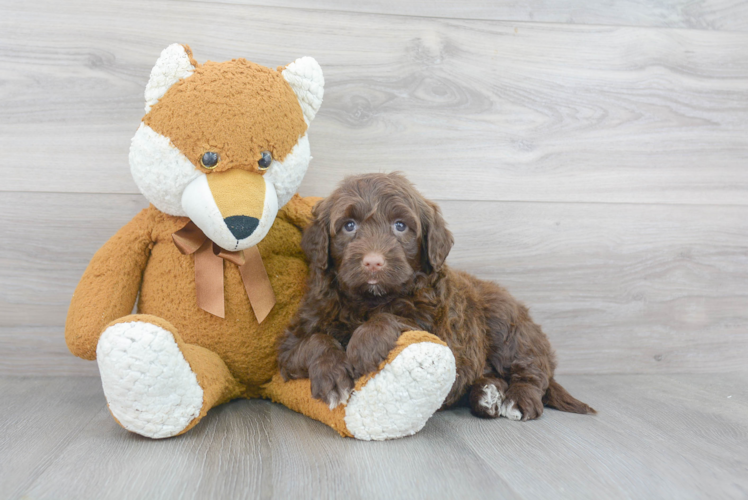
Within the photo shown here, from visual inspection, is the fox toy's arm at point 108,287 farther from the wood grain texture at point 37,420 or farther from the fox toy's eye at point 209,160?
the fox toy's eye at point 209,160

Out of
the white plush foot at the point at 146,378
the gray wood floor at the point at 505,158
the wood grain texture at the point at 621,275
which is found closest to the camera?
the white plush foot at the point at 146,378

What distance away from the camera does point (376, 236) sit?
1518 mm

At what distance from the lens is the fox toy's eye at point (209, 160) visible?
1512 mm

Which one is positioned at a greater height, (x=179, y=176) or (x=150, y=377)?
(x=179, y=176)

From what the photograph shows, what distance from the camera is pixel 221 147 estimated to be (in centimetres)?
151

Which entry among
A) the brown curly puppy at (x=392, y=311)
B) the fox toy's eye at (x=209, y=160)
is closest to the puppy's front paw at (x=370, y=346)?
the brown curly puppy at (x=392, y=311)

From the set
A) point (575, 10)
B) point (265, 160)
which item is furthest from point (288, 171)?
point (575, 10)

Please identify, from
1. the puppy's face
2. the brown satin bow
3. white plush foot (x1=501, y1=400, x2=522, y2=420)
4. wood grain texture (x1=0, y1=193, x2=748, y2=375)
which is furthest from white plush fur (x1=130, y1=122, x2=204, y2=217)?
white plush foot (x1=501, y1=400, x2=522, y2=420)

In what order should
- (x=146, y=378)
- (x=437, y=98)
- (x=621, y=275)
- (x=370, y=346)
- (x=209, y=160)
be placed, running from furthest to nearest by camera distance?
(x=621, y=275) → (x=437, y=98) → (x=209, y=160) → (x=370, y=346) → (x=146, y=378)

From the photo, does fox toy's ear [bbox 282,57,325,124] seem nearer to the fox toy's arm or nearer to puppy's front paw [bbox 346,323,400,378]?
the fox toy's arm

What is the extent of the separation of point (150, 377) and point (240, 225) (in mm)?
435

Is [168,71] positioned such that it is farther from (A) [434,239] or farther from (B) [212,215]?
(A) [434,239]

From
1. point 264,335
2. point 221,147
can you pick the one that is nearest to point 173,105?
point 221,147

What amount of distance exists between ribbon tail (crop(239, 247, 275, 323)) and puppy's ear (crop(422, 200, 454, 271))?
0.49 metres
